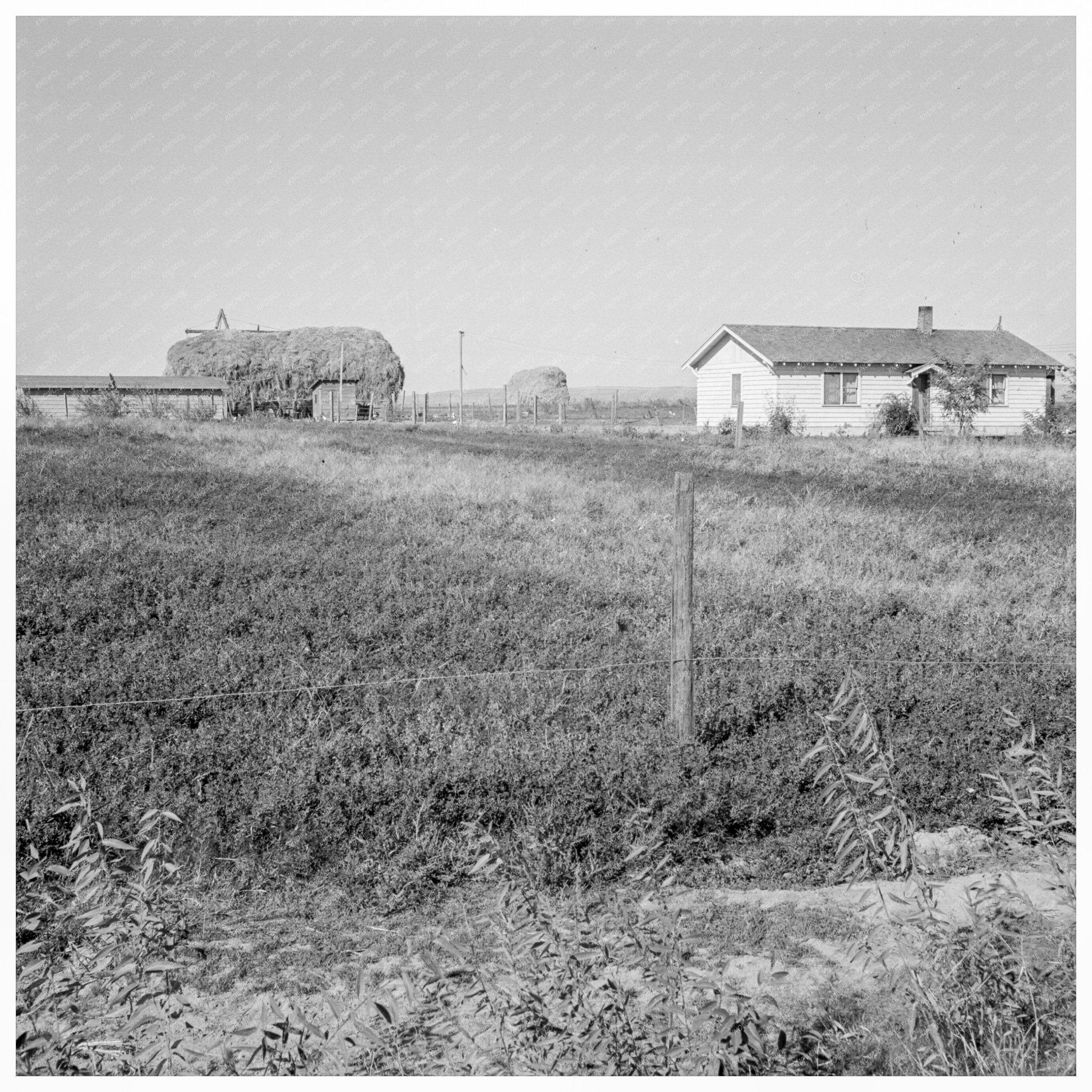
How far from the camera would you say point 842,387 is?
114 feet

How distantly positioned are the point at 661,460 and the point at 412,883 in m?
17.8

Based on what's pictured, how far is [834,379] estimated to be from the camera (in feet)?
114

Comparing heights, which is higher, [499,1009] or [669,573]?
[669,573]

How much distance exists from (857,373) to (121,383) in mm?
34218

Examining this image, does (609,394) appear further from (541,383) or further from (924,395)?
(924,395)

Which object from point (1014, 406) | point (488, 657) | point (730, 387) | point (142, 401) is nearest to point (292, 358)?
point (142, 401)

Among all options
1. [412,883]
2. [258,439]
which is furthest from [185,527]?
[258,439]

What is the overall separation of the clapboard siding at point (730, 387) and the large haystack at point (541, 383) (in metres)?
49.7

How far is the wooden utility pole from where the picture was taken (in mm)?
6328

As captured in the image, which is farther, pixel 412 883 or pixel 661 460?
pixel 661 460

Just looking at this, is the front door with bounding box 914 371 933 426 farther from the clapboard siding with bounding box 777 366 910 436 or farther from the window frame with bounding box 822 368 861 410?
the window frame with bounding box 822 368 861 410

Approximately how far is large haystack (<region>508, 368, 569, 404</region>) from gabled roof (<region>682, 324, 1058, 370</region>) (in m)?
52.2

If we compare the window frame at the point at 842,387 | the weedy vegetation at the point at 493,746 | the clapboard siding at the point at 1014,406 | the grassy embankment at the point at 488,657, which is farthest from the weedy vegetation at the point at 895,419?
the weedy vegetation at the point at 493,746
